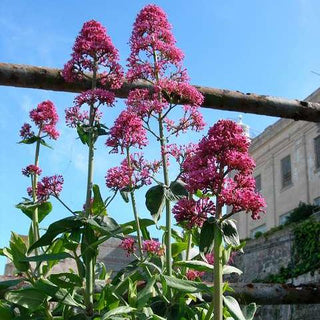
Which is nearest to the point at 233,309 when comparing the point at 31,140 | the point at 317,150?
the point at 31,140

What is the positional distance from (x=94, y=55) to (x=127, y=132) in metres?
0.46

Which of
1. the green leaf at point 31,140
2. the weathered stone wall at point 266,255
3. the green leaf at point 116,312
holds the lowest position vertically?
the green leaf at point 116,312

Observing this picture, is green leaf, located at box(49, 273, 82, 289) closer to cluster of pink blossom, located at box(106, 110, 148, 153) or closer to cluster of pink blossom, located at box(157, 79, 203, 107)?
cluster of pink blossom, located at box(106, 110, 148, 153)

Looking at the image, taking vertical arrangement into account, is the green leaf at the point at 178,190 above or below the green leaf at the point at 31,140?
below

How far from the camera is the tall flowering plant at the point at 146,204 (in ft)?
6.91

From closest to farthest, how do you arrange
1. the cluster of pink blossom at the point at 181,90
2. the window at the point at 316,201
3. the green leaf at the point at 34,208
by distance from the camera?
the cluster of pink blossom at the point at 181,90 < the green leaf at the point at 34,208 < the window at the point at 316,201

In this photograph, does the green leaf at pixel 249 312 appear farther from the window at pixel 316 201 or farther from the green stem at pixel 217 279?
the window at pixel 316 201

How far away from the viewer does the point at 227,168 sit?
2121 millimetres

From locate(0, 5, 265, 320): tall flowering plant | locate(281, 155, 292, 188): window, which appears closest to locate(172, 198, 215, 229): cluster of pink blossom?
locate(0, 5, 265, 320): tall flowering plant

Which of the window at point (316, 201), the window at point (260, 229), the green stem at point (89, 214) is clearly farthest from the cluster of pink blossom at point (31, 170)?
the window at point (260, 229)

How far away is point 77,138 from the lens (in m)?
2.61

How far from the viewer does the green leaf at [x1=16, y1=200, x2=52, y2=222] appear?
8.96 ft

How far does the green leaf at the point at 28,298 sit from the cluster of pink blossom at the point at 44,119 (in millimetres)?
976

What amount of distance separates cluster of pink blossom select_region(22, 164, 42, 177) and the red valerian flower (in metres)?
0.20
